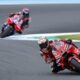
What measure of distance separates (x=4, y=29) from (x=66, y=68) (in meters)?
11.3

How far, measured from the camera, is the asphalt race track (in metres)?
13.7

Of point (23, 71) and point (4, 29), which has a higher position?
point (23, 71)

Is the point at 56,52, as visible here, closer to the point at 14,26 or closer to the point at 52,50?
the point at 52,50

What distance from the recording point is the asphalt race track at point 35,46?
1370 cm

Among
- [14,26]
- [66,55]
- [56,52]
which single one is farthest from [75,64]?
[14,26]

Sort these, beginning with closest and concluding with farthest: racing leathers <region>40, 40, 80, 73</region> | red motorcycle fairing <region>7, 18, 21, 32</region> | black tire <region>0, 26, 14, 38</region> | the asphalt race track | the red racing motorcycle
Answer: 1. the asphalt race track
2. the red racing motorcycle
3. racing leathers <region>40, 40, 80, 73</region>
4. black tire <region>0, 26, 14, 38</region>
5. red motorcycle fairing <region>7, 18, 21, 32</region>

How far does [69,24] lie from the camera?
2939cm

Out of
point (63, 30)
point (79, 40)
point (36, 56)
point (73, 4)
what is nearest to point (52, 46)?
point (36, 56)

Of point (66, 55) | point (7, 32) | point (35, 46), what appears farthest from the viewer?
point (7, 32)

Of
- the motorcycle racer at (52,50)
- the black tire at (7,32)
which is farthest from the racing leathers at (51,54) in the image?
the black tire at (7,32)

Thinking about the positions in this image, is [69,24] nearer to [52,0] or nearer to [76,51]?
[52,0]

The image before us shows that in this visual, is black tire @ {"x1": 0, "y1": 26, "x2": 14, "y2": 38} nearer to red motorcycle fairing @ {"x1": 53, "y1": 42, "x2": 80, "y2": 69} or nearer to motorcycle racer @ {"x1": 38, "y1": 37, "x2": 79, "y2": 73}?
motorcycle racer @ {"x1": 38, "y1": 37, "x2": 79, "y2": 73}

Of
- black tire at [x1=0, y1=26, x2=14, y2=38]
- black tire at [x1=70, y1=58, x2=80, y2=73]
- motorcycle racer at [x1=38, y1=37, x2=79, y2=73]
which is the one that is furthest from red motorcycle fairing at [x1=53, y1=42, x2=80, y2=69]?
black tire at [x1=0, y1=26, x2=14, y2=38]

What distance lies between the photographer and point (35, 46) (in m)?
20.6
